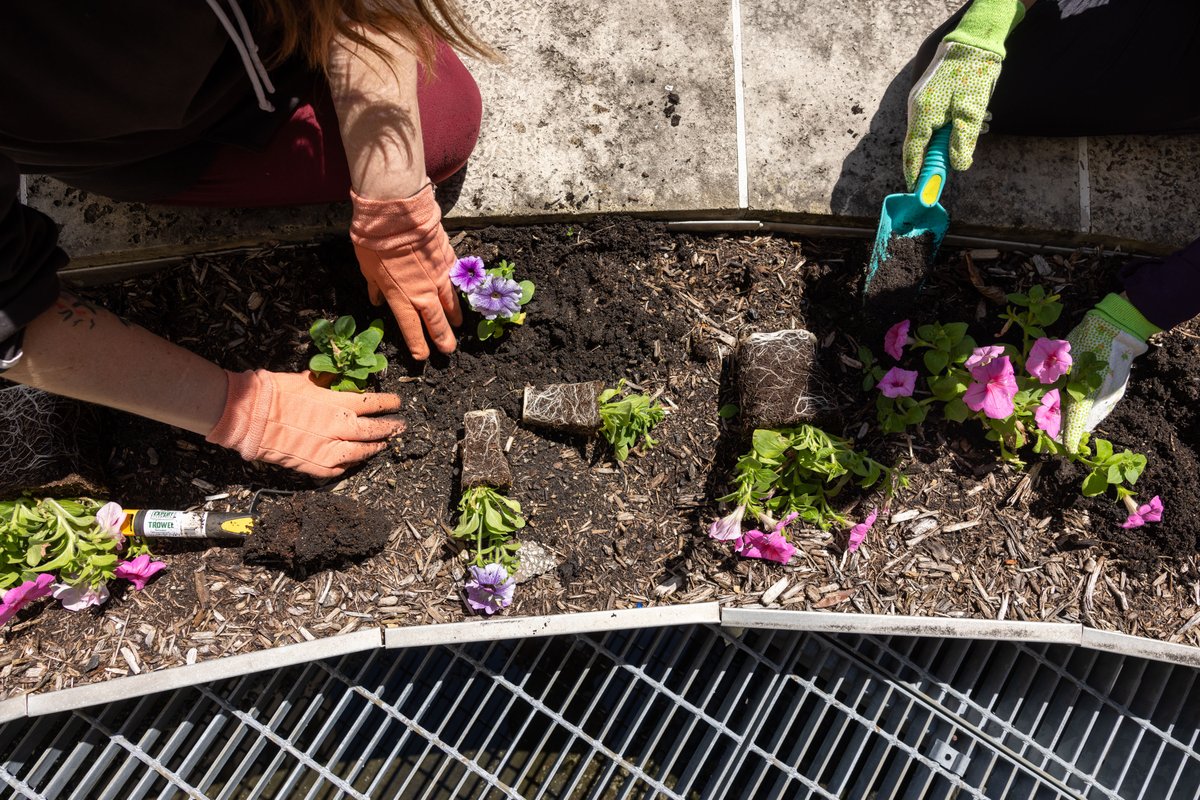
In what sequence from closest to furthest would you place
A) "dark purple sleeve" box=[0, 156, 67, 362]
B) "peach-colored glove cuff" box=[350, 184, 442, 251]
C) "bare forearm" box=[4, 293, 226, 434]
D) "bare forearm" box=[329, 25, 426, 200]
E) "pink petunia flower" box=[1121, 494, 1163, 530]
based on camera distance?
"dark purple sleeve" box=[0, 156, 67, 362] → "bare forearm" box=[4, 293, 226, 434] → "bare forearm" box=[329, 25, 426, 200] → "peach-colored glove cuff" box=[350, 184, 442, 251] → "pink petunia flower" box=[1121, 494, 1163, 530]

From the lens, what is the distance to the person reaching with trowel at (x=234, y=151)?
1382mm

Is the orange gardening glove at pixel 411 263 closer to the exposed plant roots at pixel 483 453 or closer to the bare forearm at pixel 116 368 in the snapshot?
the exposed plant roots at pixel 483 453

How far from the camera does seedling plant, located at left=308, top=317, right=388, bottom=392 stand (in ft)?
6.79

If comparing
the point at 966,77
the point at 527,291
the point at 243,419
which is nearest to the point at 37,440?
the point at 243,419

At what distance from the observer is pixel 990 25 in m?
1.95

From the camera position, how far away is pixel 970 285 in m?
2.17

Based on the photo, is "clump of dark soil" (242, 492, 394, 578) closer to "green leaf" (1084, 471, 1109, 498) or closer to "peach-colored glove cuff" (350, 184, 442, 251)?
"peach-colored glove cuff" (350, 184, 442, 251)

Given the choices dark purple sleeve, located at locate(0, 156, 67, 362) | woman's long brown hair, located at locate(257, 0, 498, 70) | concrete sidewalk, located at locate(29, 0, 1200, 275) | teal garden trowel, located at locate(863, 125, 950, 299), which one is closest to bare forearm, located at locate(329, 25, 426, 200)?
woman's long brown hair, located at locate(257, 0, 498, 70)

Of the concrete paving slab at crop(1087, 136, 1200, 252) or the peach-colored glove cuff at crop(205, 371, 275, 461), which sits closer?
the peach-colored glove cuff at crop(205, 371, 275, 461)

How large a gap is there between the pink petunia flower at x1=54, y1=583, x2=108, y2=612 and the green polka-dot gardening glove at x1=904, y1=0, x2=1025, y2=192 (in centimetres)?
246

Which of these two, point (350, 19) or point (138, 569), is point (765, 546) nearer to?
point (350, 19)

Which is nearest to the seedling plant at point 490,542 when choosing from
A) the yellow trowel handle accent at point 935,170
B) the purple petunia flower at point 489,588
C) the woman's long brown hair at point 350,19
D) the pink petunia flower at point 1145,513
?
the purple petunia flower at point 489,588

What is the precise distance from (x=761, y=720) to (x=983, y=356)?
1089 millimetres

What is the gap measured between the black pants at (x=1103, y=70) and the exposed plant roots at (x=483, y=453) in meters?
1.56
